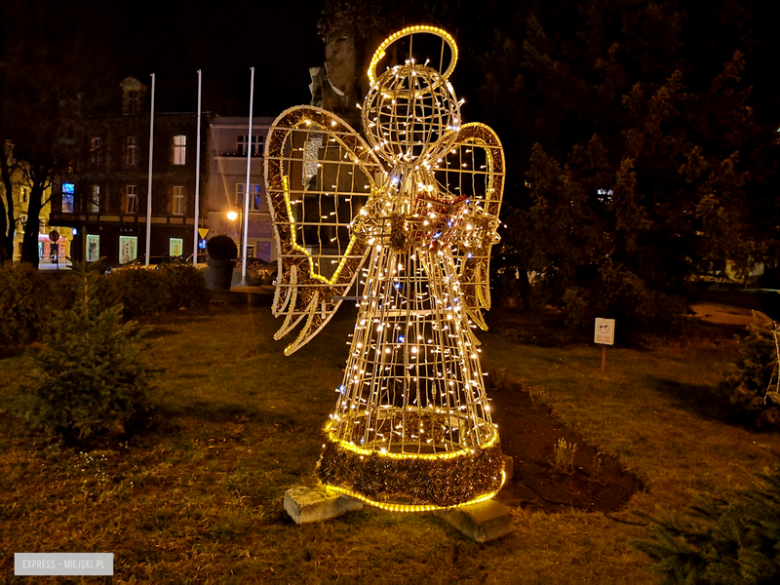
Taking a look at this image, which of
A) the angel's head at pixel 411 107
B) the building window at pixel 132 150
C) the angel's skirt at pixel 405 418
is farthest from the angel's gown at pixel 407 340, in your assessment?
the building window at pixel 132 150

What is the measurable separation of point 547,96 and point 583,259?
12.5 feet

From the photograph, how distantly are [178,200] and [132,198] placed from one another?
347cm

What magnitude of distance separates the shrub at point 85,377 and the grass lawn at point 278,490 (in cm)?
29

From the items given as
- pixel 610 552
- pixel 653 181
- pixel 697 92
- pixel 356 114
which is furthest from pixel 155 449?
pixel 356 114

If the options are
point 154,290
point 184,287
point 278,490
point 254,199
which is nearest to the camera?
point 278,490

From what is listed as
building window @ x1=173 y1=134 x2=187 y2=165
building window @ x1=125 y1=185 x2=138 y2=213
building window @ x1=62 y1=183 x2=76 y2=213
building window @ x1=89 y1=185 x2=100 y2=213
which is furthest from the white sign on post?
building window @ x1=62 y1=183 x2=76 y2=213

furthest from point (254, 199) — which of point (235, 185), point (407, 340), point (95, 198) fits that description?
point (407, 340)

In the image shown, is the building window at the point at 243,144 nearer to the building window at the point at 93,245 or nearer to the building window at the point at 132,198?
the building window at the point at 132,198

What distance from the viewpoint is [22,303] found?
10.8 metres

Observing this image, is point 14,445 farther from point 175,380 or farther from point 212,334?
point 212,334

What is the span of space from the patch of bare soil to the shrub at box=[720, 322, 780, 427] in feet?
7.48

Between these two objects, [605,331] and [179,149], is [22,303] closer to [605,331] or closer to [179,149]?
[605,331]

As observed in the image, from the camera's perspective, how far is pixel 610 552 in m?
4.34

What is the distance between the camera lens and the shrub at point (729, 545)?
2.29 m
